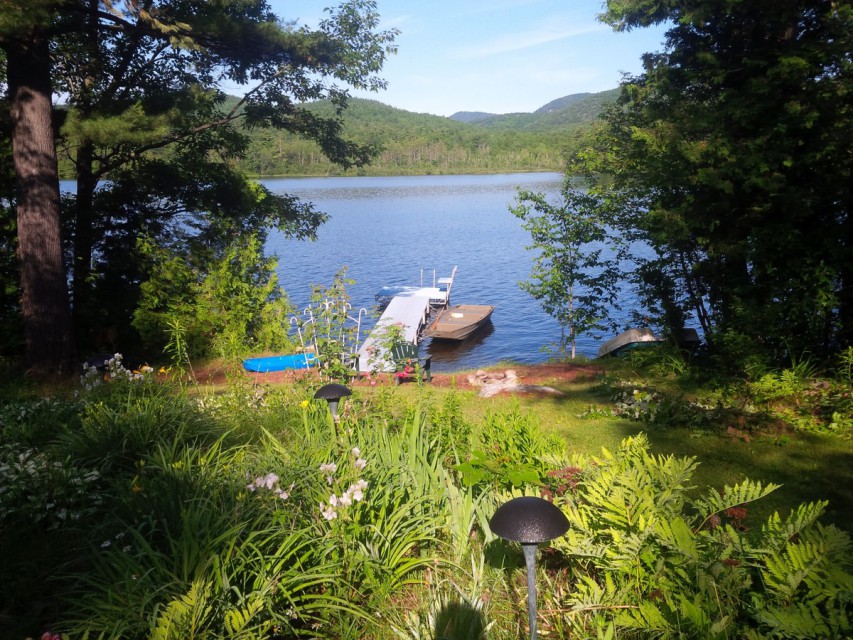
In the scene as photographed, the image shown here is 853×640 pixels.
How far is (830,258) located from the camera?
25.8 ft

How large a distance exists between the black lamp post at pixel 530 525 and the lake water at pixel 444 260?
448cm

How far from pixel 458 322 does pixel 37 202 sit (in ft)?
49.3

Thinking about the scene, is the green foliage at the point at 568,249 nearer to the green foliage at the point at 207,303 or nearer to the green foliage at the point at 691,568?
the green foliage at the point at 207,303

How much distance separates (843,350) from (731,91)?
169 inches

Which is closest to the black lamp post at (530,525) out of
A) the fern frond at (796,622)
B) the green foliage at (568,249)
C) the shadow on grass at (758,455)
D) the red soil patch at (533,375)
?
the fern frond at (796,622)

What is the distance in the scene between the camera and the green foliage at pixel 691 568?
2.08 m

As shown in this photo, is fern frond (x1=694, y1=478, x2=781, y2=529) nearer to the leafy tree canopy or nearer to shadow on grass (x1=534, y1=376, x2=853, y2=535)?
shadow on grass (x1=534, y1=376, x2=853, y2=535)

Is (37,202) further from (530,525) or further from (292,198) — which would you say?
(530,525)

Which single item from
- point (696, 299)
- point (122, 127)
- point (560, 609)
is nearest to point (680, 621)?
point (560, 609)

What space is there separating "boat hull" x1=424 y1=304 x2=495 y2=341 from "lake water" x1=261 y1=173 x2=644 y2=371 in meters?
0.48

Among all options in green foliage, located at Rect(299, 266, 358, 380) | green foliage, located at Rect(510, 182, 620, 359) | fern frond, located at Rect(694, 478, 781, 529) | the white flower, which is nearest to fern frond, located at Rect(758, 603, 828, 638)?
fern frond, located at Rect(694, 478, 781, 529)

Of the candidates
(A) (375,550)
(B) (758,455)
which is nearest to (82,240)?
(A) (375,550)

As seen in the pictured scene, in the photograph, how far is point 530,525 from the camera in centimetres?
211

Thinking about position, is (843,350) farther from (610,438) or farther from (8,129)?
(8,129)
